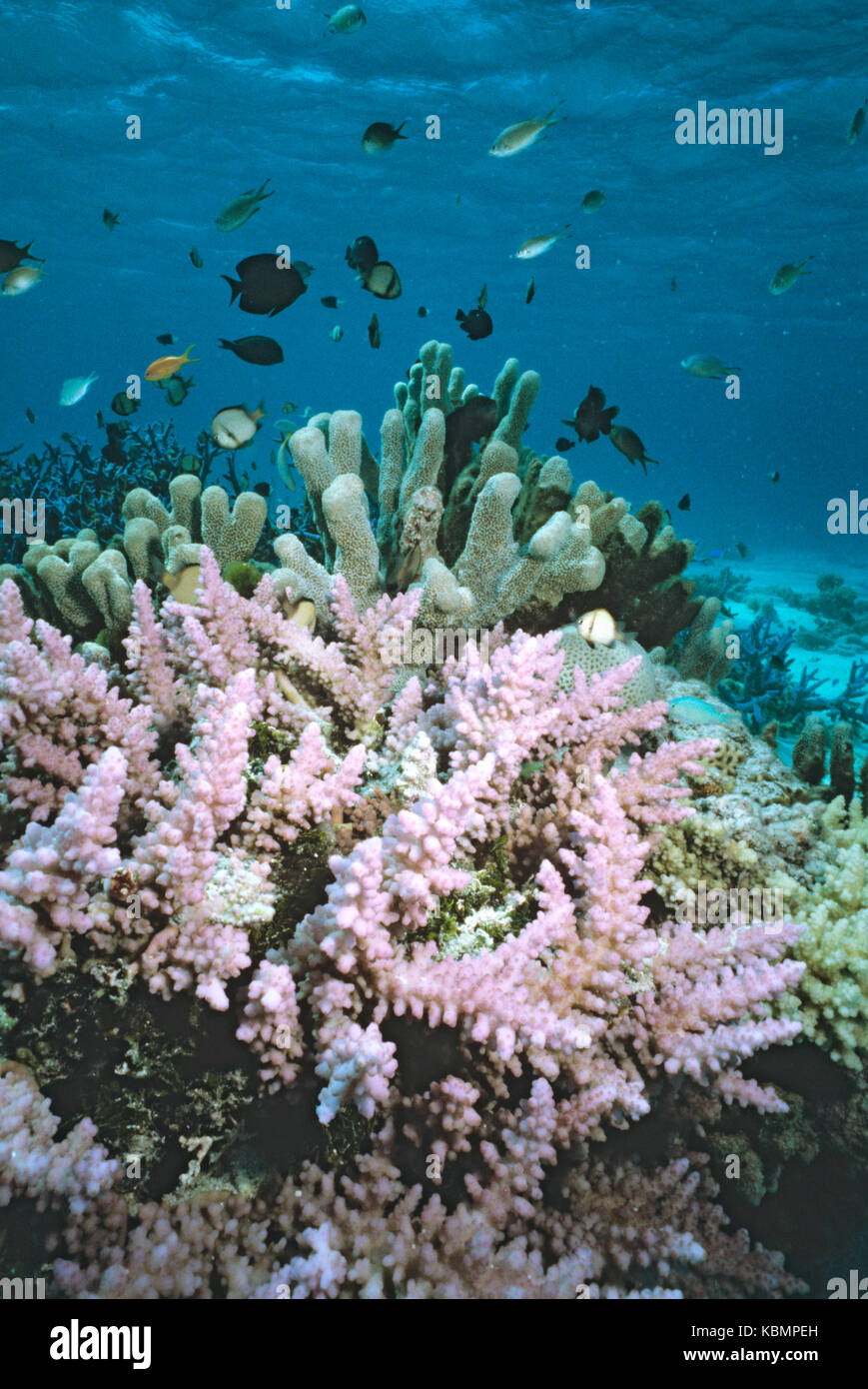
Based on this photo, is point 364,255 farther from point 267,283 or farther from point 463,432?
point 463,432

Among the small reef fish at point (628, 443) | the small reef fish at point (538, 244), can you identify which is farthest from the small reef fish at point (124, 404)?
the small reef fish at point (628, 443)

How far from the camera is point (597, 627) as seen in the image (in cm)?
329

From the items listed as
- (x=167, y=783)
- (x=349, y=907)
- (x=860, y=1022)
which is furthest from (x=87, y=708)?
(x=860, y=1022)

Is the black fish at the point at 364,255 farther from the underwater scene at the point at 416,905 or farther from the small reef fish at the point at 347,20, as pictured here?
the small reef fish at the point at 347,20

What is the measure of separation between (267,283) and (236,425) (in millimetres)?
887

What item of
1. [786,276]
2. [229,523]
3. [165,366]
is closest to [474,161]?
[786,276]

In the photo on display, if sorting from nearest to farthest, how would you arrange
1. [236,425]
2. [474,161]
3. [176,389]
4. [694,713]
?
[694,713], [236,425], [176,389], [474,161]

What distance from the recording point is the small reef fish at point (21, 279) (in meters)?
5.88

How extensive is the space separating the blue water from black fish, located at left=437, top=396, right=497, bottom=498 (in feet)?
6.51

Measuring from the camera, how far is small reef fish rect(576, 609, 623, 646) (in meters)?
3.29

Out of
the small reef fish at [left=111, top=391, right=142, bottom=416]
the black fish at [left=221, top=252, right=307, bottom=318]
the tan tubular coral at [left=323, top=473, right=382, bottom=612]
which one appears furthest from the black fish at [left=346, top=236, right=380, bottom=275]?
the small reef fish at [left=111, top=391, right=142, bottom=416]
